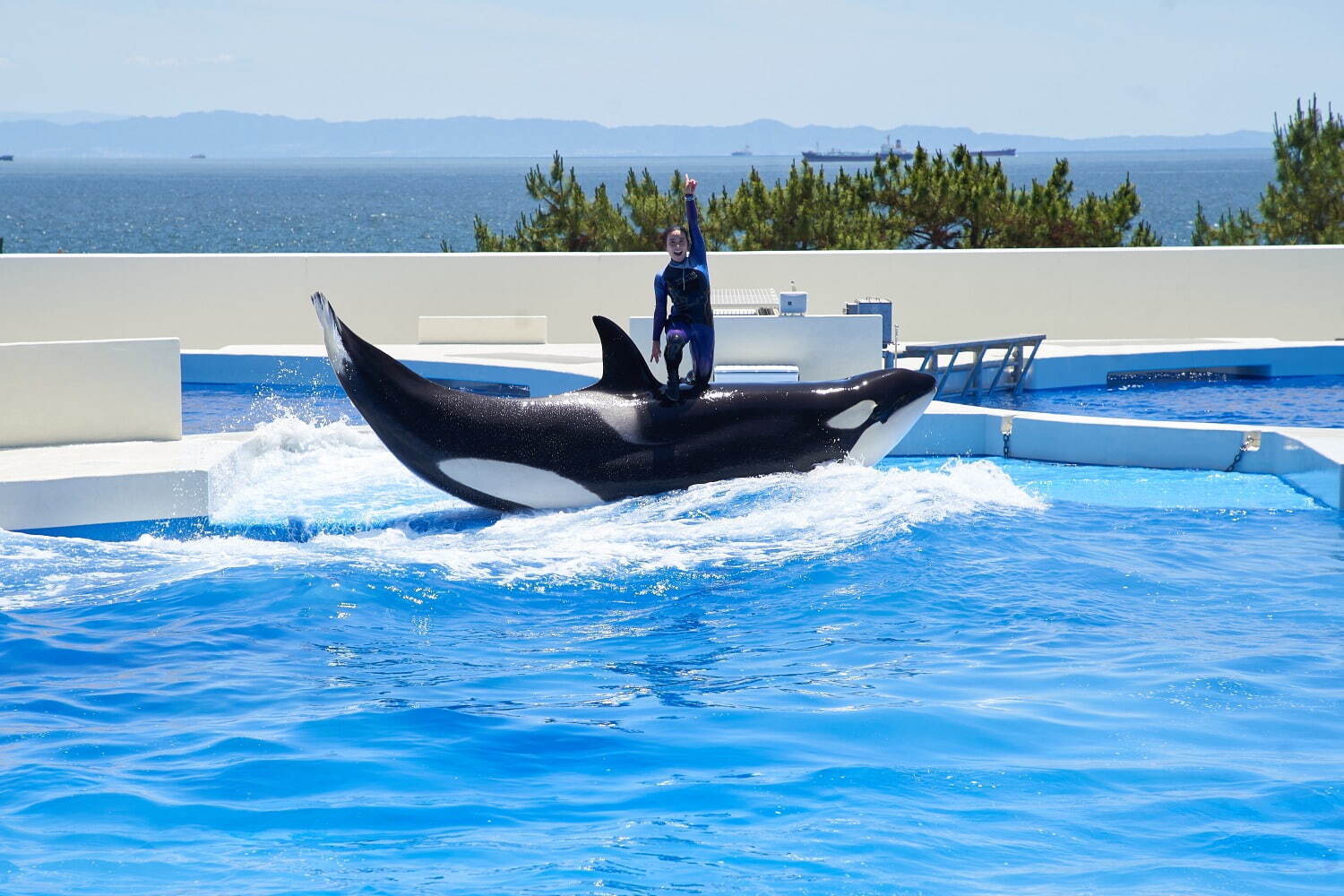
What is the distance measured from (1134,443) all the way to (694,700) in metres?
5.45

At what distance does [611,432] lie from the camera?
26.5 ft

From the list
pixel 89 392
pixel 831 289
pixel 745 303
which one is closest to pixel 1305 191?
pixel 831 289

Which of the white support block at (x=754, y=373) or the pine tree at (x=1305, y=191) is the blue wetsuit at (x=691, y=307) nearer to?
the white support block at (x=754, y=373)

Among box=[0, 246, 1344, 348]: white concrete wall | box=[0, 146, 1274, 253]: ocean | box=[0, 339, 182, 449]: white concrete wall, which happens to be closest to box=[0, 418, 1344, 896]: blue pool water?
box=[0, 339, 182, 449]: white concrete wall

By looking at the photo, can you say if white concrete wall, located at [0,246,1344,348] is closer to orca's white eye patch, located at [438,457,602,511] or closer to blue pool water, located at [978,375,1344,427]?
blue pool water, located at [978,375,1344,427]

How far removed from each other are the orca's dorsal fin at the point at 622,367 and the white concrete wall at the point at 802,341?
2889 millimetres

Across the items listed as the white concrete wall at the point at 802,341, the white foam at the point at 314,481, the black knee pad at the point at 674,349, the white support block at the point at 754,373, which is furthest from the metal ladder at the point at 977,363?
the white foam at the point at 314,481

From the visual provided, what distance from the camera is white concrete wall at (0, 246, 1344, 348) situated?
1539 centimetres

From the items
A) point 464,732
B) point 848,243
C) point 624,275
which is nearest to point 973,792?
point 464,732

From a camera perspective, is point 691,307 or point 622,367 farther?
point 691,307

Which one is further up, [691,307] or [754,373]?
[691,307]

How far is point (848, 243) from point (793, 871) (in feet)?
52.5

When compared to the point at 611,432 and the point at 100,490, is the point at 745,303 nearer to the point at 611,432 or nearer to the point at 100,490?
the point at 611,432

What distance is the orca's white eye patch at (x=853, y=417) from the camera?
8.40m
